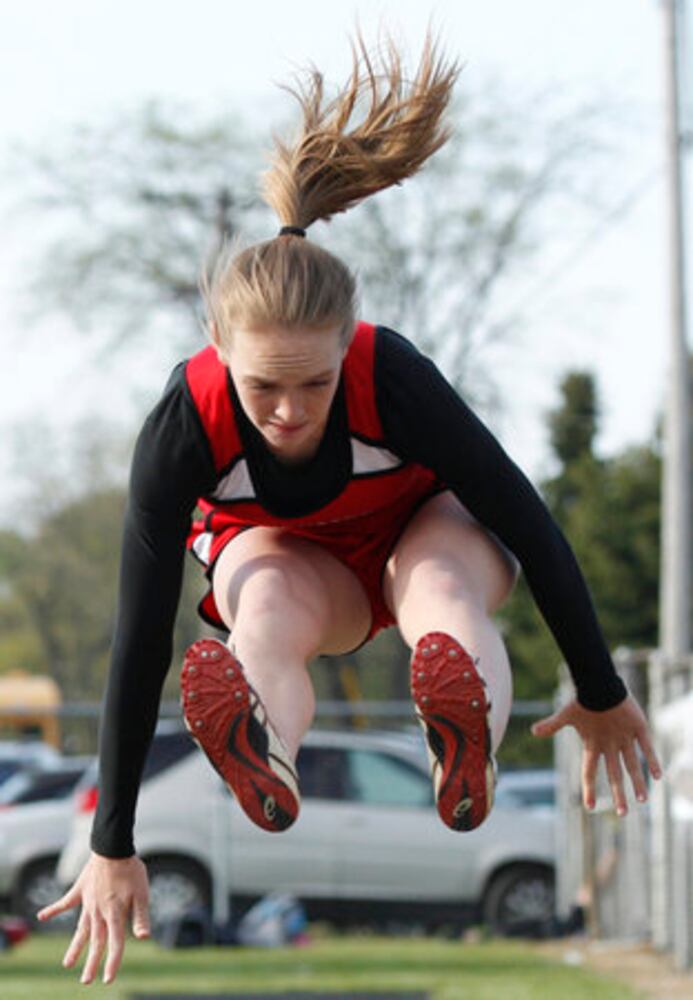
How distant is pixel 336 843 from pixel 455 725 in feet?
33.0

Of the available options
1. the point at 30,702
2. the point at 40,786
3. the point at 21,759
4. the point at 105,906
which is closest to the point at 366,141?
the point at 105,906

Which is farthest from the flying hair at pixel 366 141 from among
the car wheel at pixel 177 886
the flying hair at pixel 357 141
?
the car wheel at pixel 177 886

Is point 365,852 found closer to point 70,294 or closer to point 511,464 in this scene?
point 511,464

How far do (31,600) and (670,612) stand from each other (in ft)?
99.2

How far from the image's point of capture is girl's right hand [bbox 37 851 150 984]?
3.95 meters

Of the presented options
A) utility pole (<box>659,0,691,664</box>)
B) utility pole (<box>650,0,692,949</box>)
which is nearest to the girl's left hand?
utility pole (<box>650,0,692,949</box>)

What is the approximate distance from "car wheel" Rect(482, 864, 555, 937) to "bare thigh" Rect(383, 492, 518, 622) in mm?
10243

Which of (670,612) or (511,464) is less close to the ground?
(670,612)

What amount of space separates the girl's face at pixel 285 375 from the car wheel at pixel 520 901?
1075 cm

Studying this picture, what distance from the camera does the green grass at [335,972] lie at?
10352mm

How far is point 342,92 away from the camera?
4156 mm

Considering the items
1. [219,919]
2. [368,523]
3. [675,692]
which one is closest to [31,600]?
[219,919]

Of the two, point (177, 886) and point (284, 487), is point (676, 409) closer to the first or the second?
point (177, 886)

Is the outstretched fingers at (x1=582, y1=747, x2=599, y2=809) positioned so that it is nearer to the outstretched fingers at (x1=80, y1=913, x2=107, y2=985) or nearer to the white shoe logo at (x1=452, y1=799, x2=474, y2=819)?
the white shoe logo at (x1=452, y1=799, x2=474, y2=819)
